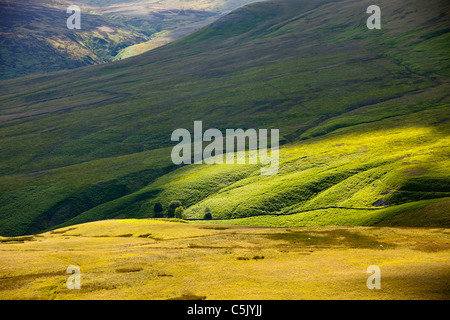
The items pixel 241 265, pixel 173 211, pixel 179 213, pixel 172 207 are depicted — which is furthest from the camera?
pixel 172 207

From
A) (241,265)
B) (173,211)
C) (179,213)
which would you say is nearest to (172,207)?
(173,211)

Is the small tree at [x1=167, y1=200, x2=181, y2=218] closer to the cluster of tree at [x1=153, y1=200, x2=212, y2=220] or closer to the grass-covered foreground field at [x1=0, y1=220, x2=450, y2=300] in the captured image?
the cluster of tree at [x1=153, y1=200, x2=212, y2=220]

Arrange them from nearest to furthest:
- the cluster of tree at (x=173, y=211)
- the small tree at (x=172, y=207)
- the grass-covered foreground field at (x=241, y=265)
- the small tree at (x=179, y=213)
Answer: the grass-covered foreground field at (x=241, y=265) → the cluster of tree at (x=173, y=211) → the small tree at (x=179, y=213) → the small tree at (x=172, y=207)

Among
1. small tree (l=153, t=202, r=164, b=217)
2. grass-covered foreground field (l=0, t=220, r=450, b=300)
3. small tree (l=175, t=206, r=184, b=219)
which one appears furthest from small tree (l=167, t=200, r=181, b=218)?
grass-covered foreground field (l=0, t=220, r=450, b=300)

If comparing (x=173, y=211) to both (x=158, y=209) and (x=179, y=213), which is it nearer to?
(x=179, y=213)

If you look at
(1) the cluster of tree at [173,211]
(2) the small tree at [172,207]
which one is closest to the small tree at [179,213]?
(1) the cluster of tree at [173,211]

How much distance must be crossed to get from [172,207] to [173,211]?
1.71 m

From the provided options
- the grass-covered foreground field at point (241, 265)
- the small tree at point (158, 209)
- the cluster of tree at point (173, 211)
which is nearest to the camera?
the grass-covered foreground field at point (241, 265)

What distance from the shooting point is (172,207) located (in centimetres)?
13788

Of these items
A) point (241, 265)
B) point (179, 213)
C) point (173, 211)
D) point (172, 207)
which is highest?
point (172, 207)

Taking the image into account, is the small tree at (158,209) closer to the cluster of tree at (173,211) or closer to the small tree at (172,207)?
the cluster of tree at (173,211)

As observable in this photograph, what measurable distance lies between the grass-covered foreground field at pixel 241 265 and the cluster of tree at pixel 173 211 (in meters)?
42.0

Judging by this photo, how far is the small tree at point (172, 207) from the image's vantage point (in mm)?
137250

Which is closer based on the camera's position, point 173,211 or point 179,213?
point 179,213
